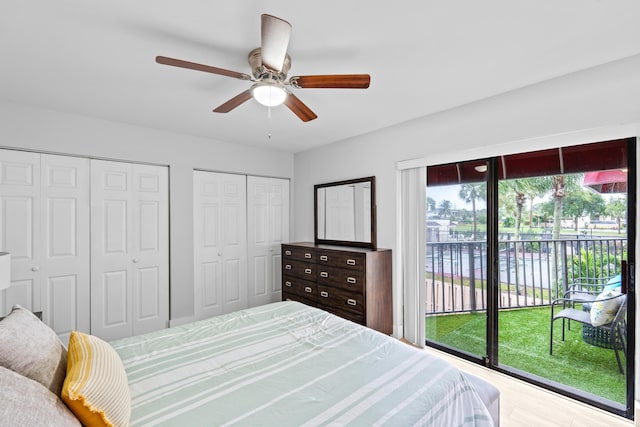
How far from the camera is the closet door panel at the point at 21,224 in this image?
2.72 metres

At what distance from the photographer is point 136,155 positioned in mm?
3369

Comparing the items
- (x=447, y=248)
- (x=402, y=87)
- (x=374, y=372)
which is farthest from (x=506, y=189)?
(x=374, y=372)

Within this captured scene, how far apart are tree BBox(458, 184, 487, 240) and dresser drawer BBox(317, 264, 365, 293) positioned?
47.8 inches

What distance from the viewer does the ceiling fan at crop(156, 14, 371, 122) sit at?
1.41 metres

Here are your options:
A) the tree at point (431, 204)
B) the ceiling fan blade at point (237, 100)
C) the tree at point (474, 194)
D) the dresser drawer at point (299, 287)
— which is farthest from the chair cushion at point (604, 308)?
the ceiling fan blade at point (237, 100)

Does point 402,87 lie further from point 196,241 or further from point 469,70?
point 196,241

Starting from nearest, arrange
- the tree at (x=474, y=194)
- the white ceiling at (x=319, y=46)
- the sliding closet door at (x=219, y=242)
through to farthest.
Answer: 1. the white ceiling at (x=319, y=46)
2. the tree at (x=474, y=194)
3. the sliding closet door at (x=219, y=242)

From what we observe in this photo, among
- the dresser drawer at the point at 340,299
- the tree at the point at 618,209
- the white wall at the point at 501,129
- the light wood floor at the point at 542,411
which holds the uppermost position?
the white wall at the point at 501,129

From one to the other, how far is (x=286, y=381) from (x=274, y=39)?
162 cm

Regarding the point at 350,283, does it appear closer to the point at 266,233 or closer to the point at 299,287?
the point at 299,287

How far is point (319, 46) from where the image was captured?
183 cm

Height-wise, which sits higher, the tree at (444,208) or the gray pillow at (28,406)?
the tree at (444,208)

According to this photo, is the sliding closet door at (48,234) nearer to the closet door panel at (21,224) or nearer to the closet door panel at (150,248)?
the closet door panel at (21,224)

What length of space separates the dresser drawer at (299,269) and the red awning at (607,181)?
2.71 m
